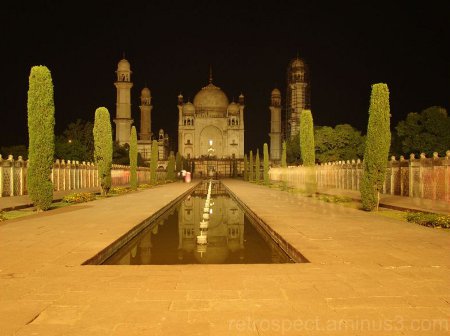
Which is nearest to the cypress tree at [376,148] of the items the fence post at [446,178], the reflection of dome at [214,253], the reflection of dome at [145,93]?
the fence post at [446,178]

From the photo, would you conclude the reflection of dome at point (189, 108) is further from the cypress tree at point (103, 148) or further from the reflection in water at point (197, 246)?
the reflection in water at point (197, 246)

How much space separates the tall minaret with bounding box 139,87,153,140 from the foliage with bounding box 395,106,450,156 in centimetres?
4360

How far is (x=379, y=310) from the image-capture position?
3.31 metres

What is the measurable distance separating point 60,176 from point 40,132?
36.1 ft

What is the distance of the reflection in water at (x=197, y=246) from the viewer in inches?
245

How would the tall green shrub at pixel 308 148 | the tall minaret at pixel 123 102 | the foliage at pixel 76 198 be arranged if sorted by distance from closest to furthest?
the foliage at pixel 76 198
the tall green shrub at pixel 308 148
the tall minaret at pixel 123 102

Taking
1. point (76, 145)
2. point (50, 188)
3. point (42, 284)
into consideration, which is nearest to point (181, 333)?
point (42, 284)

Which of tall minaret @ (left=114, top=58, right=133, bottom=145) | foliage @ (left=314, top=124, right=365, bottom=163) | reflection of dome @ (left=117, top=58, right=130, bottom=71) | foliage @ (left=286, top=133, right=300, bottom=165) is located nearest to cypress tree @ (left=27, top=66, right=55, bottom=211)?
foliage @ (left=314, top=124, right=365, bottom=163)

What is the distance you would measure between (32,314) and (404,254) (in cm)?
424

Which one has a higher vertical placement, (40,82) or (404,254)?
(40,82)

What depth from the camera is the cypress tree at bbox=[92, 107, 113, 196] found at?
18781 mm

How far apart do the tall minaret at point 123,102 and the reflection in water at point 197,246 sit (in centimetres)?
5056

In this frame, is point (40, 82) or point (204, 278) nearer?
point (204, 278)

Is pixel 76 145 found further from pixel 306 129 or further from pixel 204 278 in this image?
pixel 204 278
